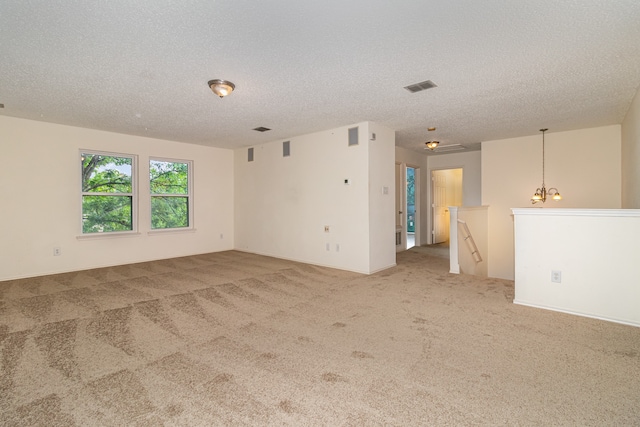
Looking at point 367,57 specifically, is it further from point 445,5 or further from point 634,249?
point 634,249

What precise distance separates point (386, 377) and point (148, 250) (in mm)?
5786

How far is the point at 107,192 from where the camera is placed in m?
5.79

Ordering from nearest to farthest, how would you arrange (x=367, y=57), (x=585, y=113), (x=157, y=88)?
(x=367, y=57)
(x=157, y=88)
(x=585, y=113)

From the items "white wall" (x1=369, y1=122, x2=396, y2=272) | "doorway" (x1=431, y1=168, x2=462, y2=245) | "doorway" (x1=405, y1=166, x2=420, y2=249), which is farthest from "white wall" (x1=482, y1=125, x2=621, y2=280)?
"white wall" (x1=369, y1=122, x2=396, y2=272)

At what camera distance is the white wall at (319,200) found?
16.8 ft

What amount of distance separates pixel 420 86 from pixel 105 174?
571 centimetres

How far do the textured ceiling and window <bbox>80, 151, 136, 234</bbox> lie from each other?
997 millimetres

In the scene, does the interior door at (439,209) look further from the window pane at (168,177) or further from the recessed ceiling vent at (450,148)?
the window pane at (168,177)

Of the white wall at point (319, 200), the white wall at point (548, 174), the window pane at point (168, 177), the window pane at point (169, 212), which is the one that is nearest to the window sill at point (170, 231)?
the window pane at point (169, 212)

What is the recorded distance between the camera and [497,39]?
8.24ft

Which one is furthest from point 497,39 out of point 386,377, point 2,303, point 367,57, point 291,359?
point 2,303

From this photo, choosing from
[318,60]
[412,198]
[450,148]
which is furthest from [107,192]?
[412,198]

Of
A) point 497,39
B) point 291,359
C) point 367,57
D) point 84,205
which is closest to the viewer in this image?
point 291,359

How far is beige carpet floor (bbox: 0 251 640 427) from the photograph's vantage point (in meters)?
1.73
